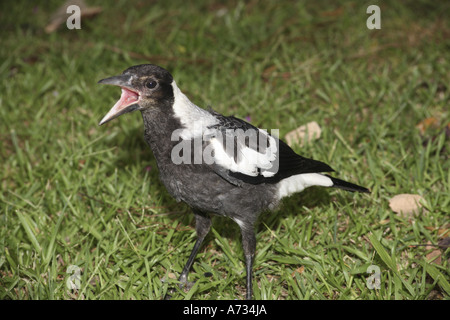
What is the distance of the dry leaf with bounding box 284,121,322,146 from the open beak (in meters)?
1.53

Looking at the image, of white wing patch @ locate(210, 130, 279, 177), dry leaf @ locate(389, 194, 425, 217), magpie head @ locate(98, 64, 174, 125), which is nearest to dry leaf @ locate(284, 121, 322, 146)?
dry leaf @ locate(389, 194, 425, 217)

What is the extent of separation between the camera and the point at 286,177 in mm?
2623

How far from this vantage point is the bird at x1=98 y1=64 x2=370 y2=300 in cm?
234

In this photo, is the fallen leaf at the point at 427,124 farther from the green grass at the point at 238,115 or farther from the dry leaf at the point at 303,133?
the dry leaf at the point at 303,133

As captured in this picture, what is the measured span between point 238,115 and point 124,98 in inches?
62.8

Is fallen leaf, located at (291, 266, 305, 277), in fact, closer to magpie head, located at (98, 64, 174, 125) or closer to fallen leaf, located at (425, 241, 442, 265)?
fallen leaf, located at (425, 241, 442, 265)

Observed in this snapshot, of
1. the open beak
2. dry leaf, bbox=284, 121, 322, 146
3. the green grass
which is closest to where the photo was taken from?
the open beak

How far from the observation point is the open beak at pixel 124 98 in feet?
7.41

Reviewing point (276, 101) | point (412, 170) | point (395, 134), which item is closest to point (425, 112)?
point (395, 134)
